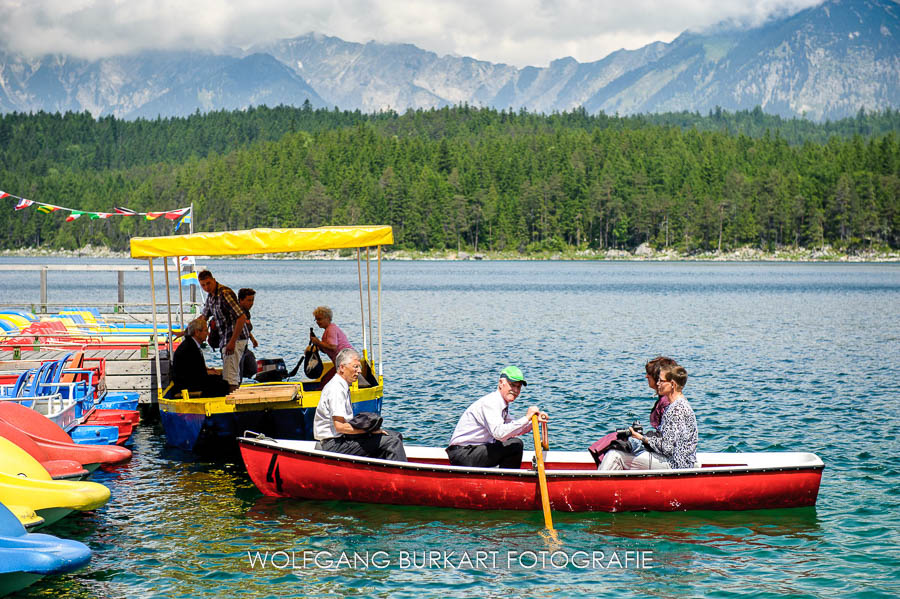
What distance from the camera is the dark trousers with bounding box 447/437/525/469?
13.5m

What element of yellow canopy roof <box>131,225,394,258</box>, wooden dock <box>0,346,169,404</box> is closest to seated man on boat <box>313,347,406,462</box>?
yellow canopy roof <box>131,225,394,258</box>

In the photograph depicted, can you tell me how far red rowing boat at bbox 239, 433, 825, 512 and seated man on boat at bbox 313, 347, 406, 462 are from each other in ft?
0.94

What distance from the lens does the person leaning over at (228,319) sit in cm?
1770

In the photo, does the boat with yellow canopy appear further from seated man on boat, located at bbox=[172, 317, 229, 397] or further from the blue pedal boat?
the blue pedal boat

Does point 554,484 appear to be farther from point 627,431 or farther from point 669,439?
point 669,439

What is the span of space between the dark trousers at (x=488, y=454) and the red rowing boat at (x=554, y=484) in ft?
0.77

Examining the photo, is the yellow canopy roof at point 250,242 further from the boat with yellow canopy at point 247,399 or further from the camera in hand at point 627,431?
the camera in hand at point 627,431

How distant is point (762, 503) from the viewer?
13578mm

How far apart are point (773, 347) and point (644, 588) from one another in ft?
97.4

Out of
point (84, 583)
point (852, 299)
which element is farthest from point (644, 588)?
point (852, 299)

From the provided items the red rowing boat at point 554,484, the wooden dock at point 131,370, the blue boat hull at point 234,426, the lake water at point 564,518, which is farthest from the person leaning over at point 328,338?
the wooden dock at point 131,370

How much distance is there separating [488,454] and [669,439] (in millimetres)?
2605

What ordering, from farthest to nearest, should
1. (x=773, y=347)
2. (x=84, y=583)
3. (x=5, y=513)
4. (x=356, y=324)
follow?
(x=356, y=324), (x=773, y=347), (x=84, y=583), (x=5, y=513)

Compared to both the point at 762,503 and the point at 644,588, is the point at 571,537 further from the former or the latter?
the point at 762,503
